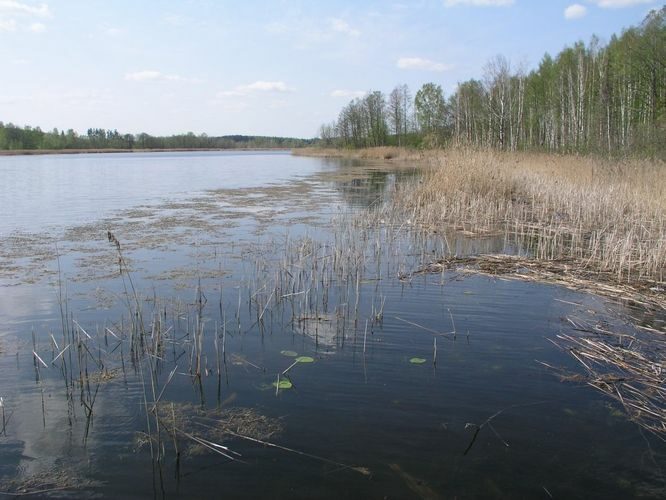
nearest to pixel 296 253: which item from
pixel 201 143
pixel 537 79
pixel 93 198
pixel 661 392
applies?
pixel 661 392

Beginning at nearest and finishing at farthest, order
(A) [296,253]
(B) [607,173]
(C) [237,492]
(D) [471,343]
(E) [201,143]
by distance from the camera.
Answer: (C) [237,492] → (D) [471,343] → (A) [296,253] → (B) [607,173] → (E) [201,143]

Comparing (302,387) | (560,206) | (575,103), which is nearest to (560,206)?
(560,206)

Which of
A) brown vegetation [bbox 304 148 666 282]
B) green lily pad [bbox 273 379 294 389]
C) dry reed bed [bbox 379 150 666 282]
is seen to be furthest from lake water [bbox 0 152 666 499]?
dry reed bed [bbox 379 150 666 282]

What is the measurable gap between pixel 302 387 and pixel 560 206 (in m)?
10.9

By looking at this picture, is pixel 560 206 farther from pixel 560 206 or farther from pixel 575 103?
pixel 575 103

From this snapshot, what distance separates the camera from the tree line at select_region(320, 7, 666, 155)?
1994cm

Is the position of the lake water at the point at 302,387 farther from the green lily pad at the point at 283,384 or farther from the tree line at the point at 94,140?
the tree line at the point at 94,140

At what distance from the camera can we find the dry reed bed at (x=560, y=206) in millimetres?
8500

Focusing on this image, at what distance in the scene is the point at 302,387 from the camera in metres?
4.47

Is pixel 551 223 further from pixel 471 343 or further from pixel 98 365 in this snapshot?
pixel 98 365

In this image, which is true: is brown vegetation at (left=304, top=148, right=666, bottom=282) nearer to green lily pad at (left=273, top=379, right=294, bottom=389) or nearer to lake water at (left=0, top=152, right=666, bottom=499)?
lake water at (left=0, top=152, right=666, bottom=499)

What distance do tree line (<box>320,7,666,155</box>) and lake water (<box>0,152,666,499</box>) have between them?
10666mm

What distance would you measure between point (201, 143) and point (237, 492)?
13027 centimetres

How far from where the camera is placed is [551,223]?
11.8 m
